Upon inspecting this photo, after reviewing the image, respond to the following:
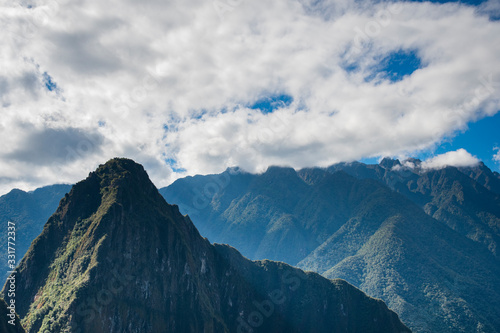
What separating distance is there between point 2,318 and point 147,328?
68.0 metres

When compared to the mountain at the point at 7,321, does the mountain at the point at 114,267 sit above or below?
above

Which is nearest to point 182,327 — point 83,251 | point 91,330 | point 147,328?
point 147,328

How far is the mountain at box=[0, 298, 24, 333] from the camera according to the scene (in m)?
98.6

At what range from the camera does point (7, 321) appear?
10138cm

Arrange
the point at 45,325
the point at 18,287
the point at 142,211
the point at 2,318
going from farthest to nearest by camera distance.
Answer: the point at 142,211, the point at 18,287, the point at 45,325, the point at 2,318

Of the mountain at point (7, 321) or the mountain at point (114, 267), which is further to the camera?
the mountain at point (114, 267)

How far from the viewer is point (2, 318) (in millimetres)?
99625

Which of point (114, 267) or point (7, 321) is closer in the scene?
point (7, 321)

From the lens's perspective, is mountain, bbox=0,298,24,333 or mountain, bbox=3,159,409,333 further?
mountain, bbox=3,159,409,333

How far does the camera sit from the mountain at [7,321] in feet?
324

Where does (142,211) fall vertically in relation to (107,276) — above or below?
above

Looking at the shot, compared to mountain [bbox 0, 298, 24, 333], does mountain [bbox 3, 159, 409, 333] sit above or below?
above

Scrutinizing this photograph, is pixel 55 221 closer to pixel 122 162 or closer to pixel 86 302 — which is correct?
pixel 122 162

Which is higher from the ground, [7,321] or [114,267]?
[114,267]
